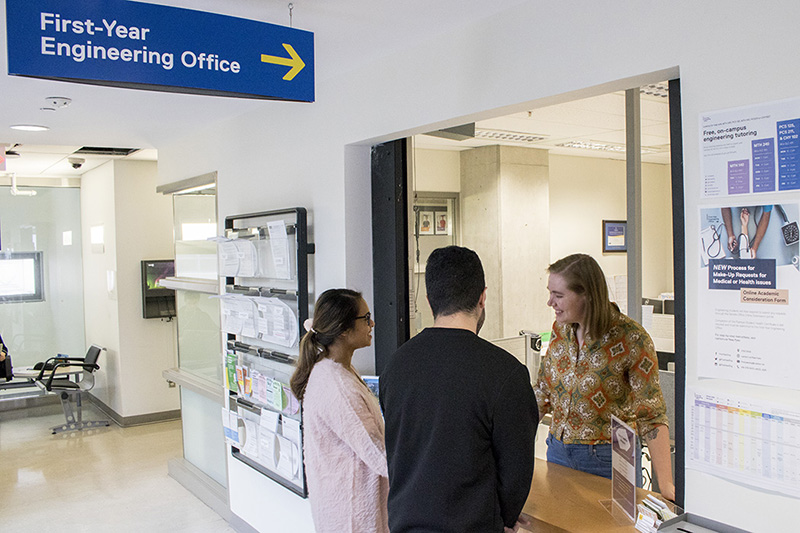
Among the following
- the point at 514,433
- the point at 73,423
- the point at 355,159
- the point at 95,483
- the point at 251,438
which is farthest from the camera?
the point at 73,423

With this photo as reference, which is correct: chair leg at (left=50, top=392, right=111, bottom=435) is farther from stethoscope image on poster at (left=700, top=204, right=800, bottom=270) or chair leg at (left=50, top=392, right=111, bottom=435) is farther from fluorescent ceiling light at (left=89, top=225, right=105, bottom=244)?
stethoscope image on poster at (left=700, top=204, right=800, bottom=270)

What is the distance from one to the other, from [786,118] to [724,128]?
0.52 ft

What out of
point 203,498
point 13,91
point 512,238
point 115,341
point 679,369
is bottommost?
point 203,498

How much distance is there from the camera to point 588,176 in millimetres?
8062

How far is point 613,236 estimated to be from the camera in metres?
8.28

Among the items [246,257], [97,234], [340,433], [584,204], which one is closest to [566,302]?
[340,433]

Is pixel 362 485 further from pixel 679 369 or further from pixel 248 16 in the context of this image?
pixel 248 16

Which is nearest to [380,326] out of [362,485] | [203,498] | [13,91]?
[362,485]

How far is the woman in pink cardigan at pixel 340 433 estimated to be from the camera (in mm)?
2451

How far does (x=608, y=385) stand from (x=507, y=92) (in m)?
1.15

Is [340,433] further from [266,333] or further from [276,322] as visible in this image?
[266,333]

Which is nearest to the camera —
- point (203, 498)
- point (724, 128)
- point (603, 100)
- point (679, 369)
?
point (724, 128)

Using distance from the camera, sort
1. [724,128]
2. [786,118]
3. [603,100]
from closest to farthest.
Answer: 1. [786,118]
2. [724,128]
3. [603,100]

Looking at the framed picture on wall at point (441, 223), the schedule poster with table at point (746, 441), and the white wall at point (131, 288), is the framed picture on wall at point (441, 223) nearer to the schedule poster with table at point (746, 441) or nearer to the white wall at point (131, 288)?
the white wall at point (131, 288)
